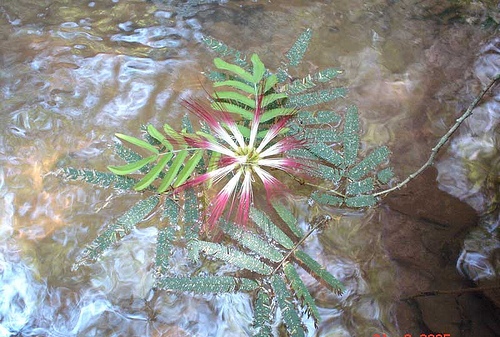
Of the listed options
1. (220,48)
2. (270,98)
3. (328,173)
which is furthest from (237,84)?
(328,173)

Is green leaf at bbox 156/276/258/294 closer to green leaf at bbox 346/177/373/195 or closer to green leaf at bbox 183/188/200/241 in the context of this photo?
green leaf at bbox 183/188/200/241

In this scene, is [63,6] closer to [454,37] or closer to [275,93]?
[275,93]

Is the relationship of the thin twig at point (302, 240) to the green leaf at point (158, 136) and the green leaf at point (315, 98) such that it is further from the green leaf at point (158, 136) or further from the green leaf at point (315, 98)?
the green leaf at point (158, 136)

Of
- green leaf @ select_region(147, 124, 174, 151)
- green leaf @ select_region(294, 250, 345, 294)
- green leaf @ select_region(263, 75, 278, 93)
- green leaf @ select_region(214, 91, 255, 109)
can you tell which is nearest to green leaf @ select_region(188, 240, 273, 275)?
green leaf @ select_region(294, 250, 345, 294)

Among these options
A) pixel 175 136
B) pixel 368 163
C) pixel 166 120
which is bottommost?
pixel 166 120

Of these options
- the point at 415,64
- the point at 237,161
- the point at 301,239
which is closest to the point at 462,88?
the point at 415,64

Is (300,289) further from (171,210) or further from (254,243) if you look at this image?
(171,210)
